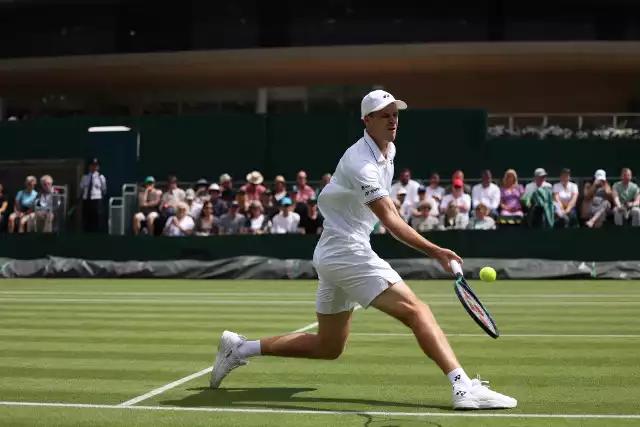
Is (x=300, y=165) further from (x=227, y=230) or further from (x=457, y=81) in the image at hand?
(x=457, y=81)

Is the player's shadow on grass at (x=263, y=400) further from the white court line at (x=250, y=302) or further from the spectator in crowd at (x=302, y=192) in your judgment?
the spectator in crowd at (x=302, y=192)

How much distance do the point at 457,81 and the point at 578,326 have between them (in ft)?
85.5

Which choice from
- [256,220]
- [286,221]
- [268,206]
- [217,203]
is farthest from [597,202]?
[217,203]

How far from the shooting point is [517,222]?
2038cm

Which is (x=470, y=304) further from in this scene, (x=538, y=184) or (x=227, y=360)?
(x=538, y=184)

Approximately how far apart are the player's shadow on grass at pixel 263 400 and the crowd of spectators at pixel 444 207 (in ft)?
41.1

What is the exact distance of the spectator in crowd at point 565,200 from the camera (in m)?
20.4

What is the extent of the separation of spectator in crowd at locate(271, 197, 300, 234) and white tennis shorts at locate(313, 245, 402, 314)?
14.0 meters

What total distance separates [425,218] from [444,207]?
2.06ft

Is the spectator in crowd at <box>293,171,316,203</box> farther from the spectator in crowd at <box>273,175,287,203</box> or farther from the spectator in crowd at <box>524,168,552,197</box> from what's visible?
the spectator in crowd at <box>524,168,552,197</box>

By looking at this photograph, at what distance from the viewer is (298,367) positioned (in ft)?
27.5

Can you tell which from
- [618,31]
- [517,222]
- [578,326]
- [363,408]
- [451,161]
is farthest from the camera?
[618,31]

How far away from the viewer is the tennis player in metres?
6.25

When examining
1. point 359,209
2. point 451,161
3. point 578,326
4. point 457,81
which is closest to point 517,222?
point 451,161
